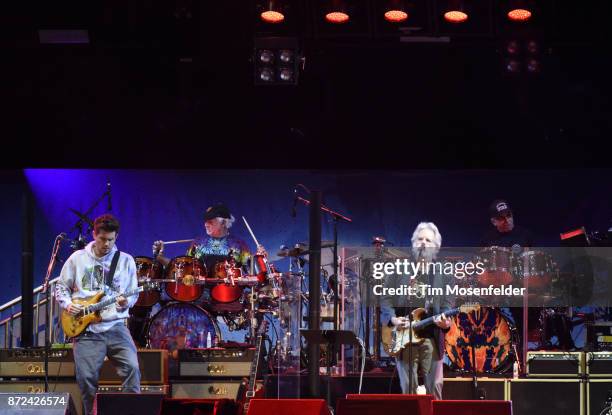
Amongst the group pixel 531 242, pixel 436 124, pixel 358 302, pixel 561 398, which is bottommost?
pixel 561 398

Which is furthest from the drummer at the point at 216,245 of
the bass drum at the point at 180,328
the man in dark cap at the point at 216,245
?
the bass drum at the point at 180,328

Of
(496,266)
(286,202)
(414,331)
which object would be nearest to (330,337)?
(414,331)

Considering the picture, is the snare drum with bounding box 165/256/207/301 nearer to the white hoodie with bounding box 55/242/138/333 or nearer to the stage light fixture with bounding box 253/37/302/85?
the white hoodie with bounding box 55/242/138/333

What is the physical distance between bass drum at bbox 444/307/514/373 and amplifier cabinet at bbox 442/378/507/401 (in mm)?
239

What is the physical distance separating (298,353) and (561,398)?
10.1 ft

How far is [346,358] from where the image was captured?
11.2 meters

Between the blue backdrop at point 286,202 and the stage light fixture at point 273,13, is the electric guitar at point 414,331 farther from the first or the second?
the stage light fixture at point 273,13

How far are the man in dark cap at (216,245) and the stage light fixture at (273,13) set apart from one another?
3.36 metres

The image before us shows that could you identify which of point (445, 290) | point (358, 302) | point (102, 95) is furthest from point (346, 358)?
point (102, 95)

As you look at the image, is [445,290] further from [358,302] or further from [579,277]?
[579,277]

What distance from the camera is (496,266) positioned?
1098cm

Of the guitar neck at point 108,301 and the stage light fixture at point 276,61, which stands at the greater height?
the stage light fixture at point 276,61

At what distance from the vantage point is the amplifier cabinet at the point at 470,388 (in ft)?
34.5

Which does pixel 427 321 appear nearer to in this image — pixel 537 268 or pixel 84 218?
pixel 537 268
